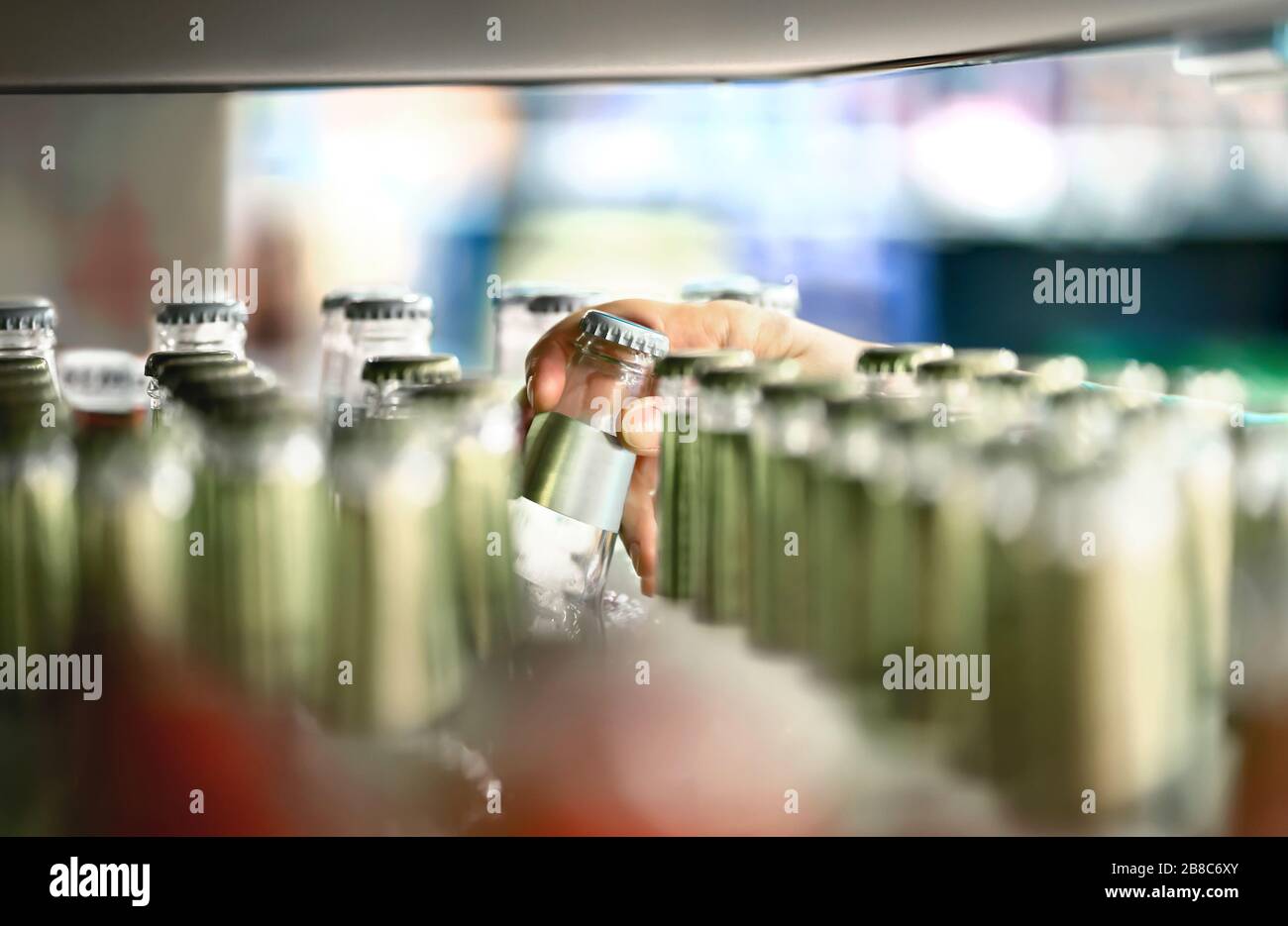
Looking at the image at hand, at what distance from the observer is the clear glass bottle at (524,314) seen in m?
0.68

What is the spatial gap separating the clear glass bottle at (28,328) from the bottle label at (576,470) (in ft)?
1.01

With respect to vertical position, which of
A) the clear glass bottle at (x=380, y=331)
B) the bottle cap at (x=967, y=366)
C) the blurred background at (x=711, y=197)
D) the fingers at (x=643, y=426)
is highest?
the blurred background at (x=711, y=197)

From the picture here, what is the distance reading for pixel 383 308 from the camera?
2.09 feet

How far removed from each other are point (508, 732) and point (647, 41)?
1.38 feet

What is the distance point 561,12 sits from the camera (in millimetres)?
632

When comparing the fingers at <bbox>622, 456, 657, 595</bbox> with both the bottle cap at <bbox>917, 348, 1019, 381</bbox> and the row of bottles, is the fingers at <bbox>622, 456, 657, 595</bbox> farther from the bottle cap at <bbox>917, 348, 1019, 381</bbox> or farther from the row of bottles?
the bottle cap at <bbox>917, 348, 1019, 381</bbox>

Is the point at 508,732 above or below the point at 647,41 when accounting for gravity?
below

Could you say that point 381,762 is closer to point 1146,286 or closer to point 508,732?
point 508,732

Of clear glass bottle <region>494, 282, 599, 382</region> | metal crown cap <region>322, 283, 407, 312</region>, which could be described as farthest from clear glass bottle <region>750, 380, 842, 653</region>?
metal crown cap <region>322, 283, 407, 312</region>

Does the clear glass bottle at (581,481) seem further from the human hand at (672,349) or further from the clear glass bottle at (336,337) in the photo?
the clear glass bottle at (336,337)

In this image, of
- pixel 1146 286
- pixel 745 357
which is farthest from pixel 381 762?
pixel 1146 286

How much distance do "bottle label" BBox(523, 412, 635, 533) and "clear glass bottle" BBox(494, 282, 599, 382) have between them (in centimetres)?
7

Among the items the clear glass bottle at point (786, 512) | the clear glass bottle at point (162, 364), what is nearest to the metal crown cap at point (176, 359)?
the clear glass bottle at point (162, 364)
